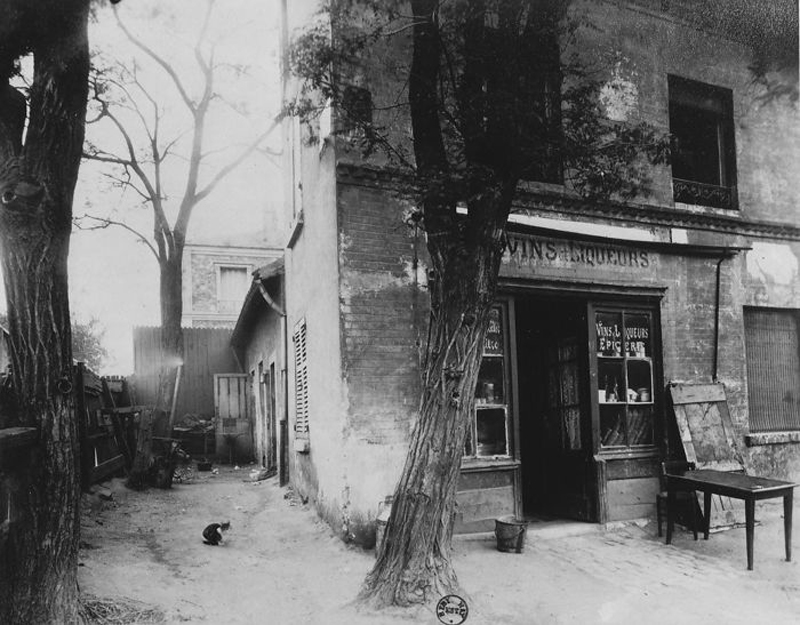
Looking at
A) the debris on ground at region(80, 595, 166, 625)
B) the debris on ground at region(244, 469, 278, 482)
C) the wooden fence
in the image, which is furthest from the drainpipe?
the wooden fence

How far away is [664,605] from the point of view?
5074mm

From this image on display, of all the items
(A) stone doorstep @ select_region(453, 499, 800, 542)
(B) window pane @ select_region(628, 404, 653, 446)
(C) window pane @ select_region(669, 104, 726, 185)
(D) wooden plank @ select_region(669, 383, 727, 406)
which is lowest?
(A) stone doorstep @ select_region(453, 499, 800, 542)

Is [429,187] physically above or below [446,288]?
above

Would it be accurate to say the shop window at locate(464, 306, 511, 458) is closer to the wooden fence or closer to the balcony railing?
the balcony railing

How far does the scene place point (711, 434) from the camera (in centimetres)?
779

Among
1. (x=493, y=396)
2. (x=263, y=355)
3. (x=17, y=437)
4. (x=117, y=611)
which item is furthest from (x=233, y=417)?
(x=17, y=437)

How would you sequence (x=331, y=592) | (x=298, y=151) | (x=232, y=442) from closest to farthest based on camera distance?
1. (x=331, y=592)
2. (x=298, y=151)
3. (x=232, y=442)

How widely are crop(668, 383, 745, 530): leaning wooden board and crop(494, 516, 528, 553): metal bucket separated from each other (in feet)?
7.94

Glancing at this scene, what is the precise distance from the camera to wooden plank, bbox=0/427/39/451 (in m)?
3.52

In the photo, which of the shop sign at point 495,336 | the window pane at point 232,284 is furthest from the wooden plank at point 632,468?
the window pane at point 232,284

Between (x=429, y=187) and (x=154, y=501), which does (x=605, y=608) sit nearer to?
(x=429, y=187)

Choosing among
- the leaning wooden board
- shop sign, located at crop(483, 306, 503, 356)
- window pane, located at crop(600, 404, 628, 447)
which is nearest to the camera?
shop sign, located at crop(483, 306, 503, 356)

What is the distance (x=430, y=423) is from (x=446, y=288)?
105cm

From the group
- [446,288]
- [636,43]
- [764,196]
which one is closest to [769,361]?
[764,196]
